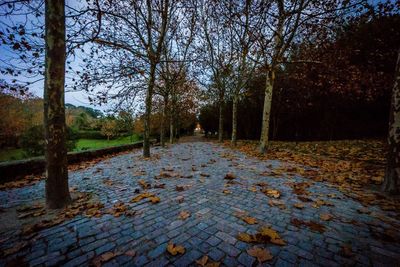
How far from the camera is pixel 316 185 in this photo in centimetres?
445

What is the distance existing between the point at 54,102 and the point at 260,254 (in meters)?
3.99

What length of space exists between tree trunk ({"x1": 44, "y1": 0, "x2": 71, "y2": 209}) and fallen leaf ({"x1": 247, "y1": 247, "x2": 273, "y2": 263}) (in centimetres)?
337

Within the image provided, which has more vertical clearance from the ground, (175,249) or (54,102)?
(54,102)

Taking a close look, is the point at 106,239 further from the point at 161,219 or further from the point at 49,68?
the point at 49,68

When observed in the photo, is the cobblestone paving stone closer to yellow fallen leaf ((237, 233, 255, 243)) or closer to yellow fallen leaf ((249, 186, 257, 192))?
yellow fallen leaf ((237, 233, 255, 243))

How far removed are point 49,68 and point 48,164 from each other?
67.9 inches

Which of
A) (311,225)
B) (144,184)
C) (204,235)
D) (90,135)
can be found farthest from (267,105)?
(90,135)

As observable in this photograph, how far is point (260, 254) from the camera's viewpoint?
79.9 inches

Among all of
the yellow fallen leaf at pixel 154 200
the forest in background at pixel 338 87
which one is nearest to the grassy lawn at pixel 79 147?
the yellow fallen leaf at pixel 154 200

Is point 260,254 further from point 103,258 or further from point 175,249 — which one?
point 103,258

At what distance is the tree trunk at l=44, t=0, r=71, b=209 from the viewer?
11.1 feet

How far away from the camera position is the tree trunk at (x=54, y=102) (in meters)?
3.38

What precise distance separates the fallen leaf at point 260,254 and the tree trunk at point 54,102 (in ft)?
11.1

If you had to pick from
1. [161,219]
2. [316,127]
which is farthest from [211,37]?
[161,219]
